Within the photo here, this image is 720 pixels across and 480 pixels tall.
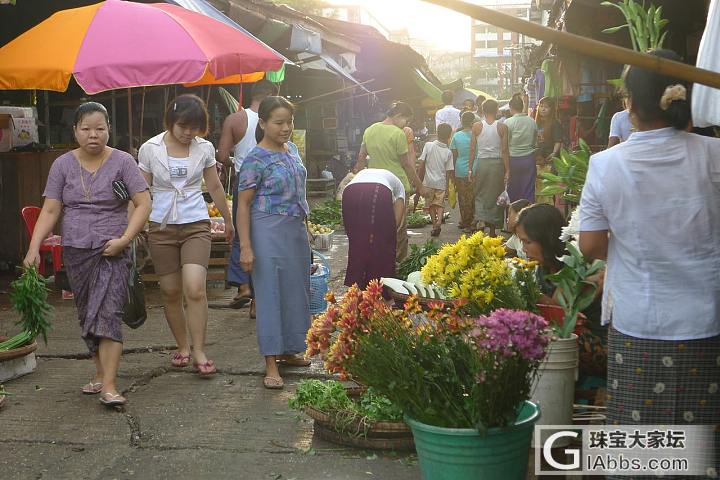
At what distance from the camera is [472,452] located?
3.55 meters

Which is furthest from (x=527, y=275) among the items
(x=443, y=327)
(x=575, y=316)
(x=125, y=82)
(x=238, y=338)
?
(x=125, y=82)

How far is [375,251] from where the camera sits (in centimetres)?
753

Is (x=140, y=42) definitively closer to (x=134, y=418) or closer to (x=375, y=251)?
(x=375, y=251)

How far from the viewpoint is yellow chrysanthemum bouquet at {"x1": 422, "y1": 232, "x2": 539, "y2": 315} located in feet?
14.4

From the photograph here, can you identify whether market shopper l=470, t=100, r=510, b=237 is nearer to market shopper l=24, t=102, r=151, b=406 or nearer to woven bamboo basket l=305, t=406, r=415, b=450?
market shopper l=24, t=102, r=151, b=406

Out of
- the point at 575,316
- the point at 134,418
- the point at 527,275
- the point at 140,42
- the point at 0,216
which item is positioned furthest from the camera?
the point at 0,216

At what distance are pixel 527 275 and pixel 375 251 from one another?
308cm

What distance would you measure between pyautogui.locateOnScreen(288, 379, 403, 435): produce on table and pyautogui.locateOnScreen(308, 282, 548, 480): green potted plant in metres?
0.91

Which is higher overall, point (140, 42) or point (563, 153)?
point (140, 42)

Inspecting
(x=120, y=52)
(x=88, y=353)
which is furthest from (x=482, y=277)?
(x=120, y=52)

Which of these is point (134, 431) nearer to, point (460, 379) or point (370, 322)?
point (370, 322)

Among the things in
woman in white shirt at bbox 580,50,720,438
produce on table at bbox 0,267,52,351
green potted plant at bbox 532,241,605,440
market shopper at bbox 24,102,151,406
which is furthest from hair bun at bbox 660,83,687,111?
produce on table at bbox 0,267,52,351

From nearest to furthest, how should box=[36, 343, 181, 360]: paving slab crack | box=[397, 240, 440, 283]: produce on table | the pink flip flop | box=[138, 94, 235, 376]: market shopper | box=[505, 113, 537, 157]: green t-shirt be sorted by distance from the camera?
box=[138, 94, 235, 376]: market shopper, the pink flip flop, box=[36, 343, 181, 360]: paving slab crack, box=[397, 240, 440, 283]: produce on table, box=[505, 113, 537, 157]: green t-shirt

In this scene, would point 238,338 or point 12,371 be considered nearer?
point 12,371
